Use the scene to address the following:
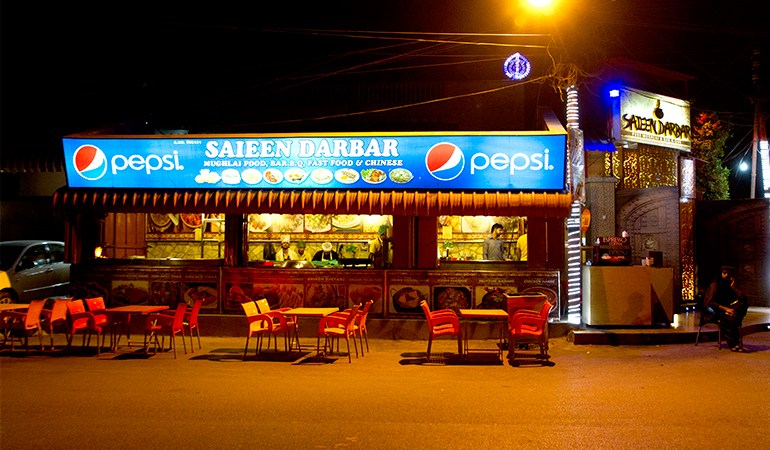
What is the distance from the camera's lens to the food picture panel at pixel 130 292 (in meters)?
12.7

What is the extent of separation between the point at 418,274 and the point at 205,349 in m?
4.99

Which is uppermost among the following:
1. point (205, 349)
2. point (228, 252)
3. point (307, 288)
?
point (228, 252)

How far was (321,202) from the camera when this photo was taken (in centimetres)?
1155

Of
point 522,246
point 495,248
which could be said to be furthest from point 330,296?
point 522,246

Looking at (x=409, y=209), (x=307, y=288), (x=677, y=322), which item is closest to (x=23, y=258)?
(x=307, y=288)

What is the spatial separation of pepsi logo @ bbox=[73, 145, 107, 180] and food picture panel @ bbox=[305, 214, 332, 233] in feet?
19.6

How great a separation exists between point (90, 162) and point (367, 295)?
296 inches

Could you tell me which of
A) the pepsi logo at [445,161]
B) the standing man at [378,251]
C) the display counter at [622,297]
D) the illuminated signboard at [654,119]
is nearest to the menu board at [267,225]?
the standing man at [378,251]

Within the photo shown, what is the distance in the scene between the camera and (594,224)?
48.9 ft

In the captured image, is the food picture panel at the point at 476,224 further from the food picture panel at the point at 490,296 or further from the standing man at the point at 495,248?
the food picture panel at the point at 490,296

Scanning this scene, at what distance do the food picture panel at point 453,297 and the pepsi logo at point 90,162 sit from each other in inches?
Answer: 341

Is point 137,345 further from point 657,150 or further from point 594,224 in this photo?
point 657,150

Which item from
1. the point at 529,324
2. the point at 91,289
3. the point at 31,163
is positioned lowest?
the point at 529,324

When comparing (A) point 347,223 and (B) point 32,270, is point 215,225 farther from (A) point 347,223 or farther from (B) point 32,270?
(B) point 32,270
